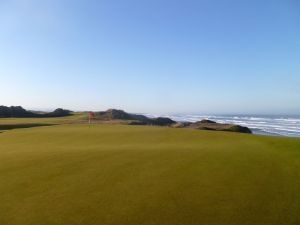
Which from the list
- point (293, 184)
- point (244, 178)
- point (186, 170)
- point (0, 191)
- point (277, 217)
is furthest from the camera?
point (186, 170)

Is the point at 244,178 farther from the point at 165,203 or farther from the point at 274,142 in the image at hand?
the point at 274,142

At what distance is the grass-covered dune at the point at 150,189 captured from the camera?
238 inches

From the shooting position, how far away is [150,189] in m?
7.69

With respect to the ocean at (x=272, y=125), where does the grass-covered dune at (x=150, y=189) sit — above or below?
below

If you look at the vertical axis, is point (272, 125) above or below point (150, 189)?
above

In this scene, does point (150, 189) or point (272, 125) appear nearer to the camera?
point (150, 189)

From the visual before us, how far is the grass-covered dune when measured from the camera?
605cm

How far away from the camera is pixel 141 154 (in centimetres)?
1260

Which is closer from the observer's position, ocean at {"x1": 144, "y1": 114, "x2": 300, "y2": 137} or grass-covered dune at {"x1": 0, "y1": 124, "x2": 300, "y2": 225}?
grass-covered dune at {"x1": 0, "y1": 124, "x2": 300, "y2": 225}

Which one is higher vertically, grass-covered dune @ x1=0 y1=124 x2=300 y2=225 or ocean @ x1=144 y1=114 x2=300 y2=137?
ocean @ x1=144 y1=114 x2=300 y2=137

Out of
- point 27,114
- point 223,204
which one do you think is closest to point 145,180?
point 223,204

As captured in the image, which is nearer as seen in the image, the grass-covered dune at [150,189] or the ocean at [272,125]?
the grass-covered dune at [150,189]

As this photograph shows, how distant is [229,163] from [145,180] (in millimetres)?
4033

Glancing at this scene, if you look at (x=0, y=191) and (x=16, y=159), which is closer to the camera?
(x=0, y=191)
